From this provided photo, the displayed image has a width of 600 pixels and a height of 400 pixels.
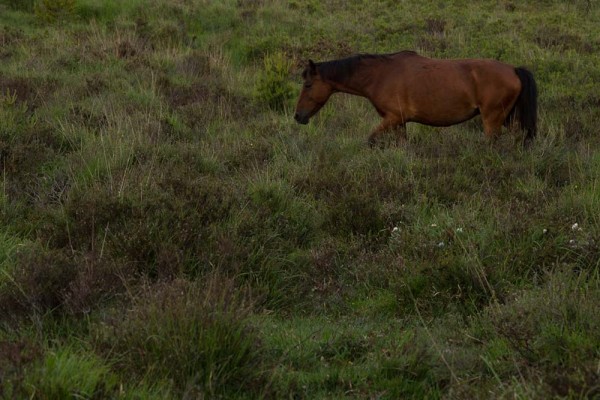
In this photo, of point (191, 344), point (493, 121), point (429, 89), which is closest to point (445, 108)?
point (429, 89)

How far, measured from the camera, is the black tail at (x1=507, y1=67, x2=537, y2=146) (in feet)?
28.0

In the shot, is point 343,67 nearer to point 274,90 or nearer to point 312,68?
point 312,68

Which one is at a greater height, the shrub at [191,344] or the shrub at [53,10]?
the shrub at [191,344]

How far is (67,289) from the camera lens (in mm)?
4430

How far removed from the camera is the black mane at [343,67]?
9.20 meters

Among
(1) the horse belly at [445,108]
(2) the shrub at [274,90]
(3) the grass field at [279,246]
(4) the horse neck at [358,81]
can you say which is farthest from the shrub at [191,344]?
(2) the shrub at [274,90]

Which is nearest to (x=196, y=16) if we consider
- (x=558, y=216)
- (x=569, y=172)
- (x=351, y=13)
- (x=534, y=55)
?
(x=351, y=13)

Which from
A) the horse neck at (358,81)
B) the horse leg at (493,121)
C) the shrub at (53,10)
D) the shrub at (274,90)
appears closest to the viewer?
the horse leg at (493,121)

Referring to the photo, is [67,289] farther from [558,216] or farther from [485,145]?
[485,145]

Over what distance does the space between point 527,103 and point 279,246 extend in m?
4.20

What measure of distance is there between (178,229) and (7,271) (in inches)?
44.9

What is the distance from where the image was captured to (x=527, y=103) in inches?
337

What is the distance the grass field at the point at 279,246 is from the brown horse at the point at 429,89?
364 mm

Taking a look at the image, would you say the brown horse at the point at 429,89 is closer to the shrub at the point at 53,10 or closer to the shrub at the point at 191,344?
the shrub at the point at 191,344
